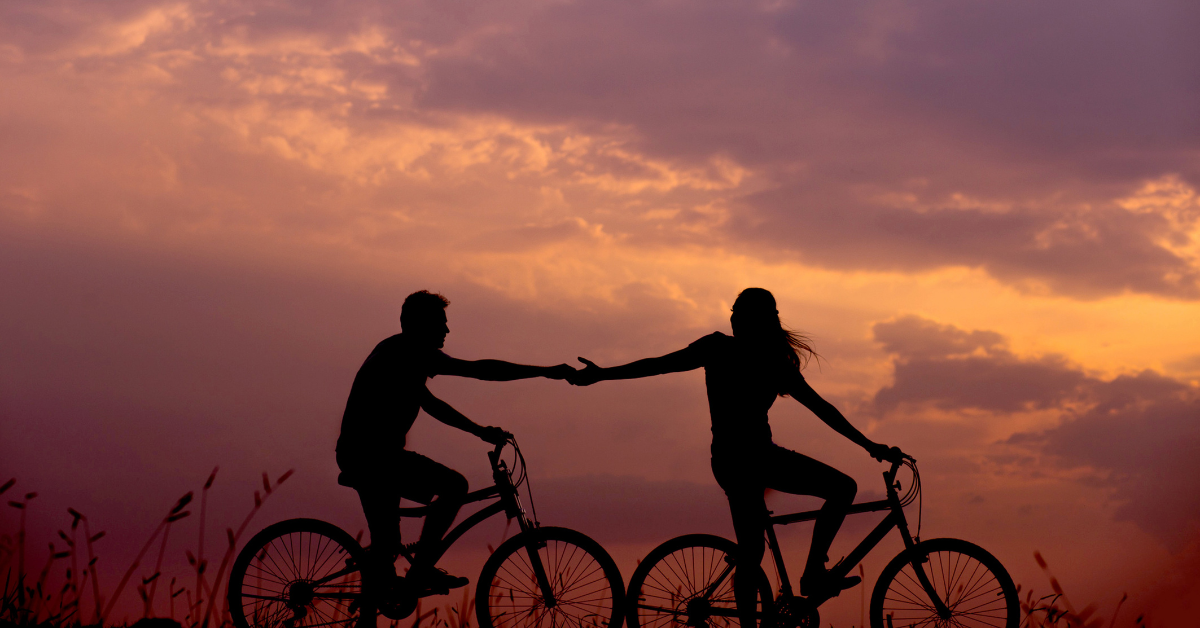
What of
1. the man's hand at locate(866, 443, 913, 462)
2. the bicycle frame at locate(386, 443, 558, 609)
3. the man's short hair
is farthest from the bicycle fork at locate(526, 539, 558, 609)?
the man's hand at locate(866, 443, 913, 462)

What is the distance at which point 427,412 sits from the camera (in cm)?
789

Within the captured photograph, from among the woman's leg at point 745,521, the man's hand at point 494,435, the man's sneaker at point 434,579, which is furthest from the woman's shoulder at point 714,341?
the man's sneaker at point 434,579

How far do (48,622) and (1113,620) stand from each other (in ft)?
25.8

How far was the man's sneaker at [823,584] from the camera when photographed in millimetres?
7266

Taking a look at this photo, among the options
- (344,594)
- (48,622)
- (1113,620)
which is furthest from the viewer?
(344,594)

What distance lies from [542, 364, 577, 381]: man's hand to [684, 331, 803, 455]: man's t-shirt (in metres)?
1.56

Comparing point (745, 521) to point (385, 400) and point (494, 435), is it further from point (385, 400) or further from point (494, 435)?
point (385, 400)

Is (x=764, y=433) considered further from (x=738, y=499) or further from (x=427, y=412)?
(x=427, y=412)

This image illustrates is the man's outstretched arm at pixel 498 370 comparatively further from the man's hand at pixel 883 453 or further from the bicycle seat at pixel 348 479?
the man's hand at pixel 883 453

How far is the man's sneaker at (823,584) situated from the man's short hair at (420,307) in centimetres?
351

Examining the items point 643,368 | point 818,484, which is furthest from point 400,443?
point 818,484

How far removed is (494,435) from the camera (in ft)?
25.2

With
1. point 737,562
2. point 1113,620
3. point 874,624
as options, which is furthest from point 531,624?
point 1113,620

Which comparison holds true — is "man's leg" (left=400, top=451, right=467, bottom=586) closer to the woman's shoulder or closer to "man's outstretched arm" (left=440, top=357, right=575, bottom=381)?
"man's outstretched arm" (left=440, top=357, right=575, bottom=381)
